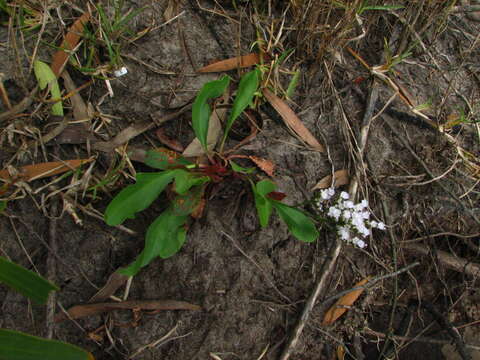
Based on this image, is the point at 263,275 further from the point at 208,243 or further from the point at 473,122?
the point at 473,122

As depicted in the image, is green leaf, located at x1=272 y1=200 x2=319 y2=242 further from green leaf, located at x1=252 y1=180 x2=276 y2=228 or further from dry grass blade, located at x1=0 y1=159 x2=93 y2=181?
dry grass blade, located at x1=0 y1=159 x2=93 y2=181

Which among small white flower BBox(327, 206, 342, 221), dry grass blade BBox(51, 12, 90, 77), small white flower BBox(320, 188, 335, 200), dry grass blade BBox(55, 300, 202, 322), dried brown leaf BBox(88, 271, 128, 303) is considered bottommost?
dry grass blade BBox(55, 300, 202, 322)

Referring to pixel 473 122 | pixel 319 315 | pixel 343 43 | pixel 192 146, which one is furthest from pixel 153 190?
pixel 473 122

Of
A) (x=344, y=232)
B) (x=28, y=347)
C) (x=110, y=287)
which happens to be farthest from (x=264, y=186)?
(x=28, y=347)

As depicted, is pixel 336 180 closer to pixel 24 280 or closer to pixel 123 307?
pixel 123 307

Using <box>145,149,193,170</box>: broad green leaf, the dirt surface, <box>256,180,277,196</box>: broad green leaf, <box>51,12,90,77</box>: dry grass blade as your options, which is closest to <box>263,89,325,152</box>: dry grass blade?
the dirt surface

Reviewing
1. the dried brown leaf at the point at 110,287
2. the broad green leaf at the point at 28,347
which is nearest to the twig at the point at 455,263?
the dried brown leaf at the point at 110,287
